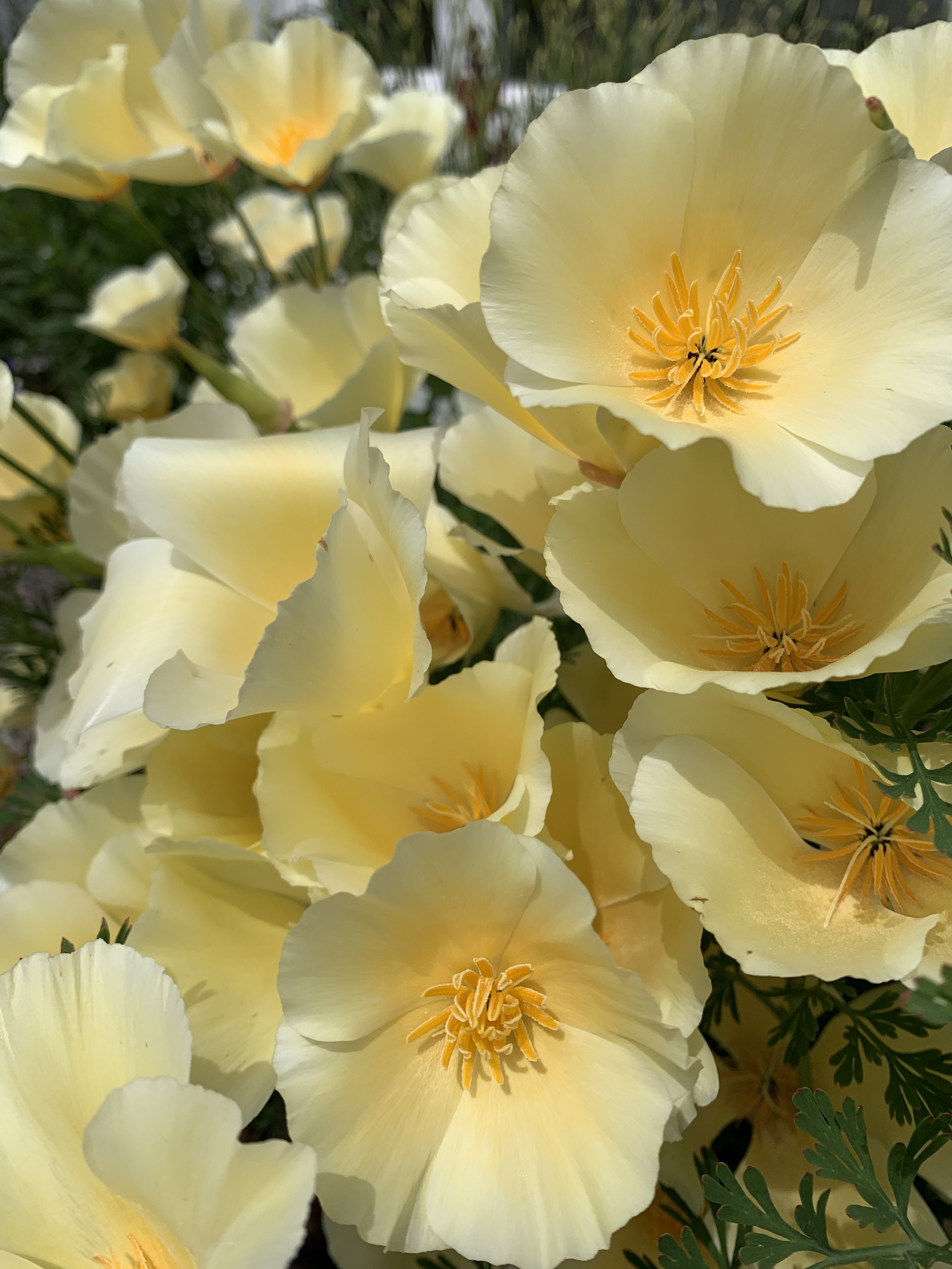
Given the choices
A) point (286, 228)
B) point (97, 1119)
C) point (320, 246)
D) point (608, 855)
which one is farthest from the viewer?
point (286, 228)

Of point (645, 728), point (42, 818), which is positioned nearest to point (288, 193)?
point (42, 818)

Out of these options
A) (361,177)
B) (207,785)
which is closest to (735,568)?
(207,785)

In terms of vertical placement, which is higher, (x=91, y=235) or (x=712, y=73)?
(x=712, y=73)

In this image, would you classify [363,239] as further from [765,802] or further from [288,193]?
[765,802]

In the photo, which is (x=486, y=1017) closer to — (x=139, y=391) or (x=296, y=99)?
(x=296, y=99)

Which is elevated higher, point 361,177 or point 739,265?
point 739,265

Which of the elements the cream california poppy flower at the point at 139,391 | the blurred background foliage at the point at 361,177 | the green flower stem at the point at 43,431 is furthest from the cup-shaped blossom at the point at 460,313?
the cream california poppy flower at the point at 139,391
